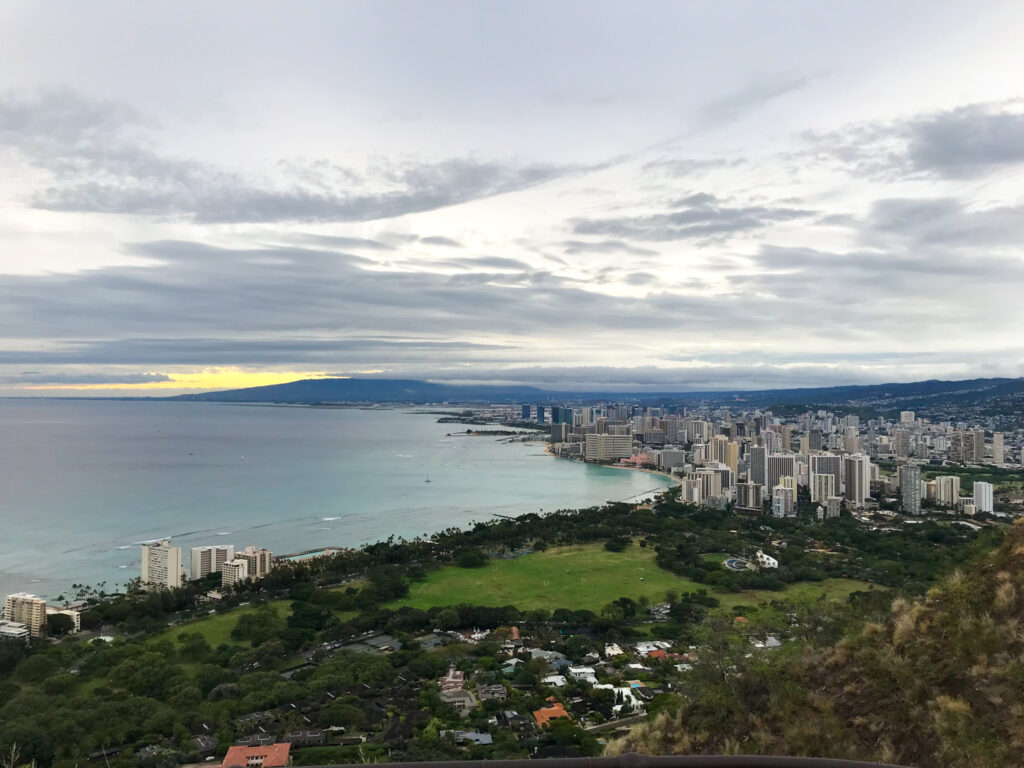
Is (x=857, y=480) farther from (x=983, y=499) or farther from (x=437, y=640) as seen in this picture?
(x=437, y=640)

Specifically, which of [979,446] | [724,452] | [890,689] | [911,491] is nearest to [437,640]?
[890,689]

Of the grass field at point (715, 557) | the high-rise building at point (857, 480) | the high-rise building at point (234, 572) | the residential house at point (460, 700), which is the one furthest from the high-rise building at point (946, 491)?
the high-rise building at point (234, 572)

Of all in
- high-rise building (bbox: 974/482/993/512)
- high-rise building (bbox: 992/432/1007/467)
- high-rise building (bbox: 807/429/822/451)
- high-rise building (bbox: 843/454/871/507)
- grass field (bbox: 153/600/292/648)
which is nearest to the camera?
grass field (bbox: 153/600/292/648)

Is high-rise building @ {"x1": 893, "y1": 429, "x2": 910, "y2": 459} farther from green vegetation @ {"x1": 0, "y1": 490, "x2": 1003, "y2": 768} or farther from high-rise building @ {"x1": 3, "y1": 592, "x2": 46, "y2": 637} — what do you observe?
high-rise building @ {"x1": 3, "y1": 592, "x2": 46, "y2": 637}

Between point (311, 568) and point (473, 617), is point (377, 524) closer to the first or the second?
point (311, 568)

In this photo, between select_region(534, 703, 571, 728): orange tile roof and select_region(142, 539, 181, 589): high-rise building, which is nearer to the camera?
select_region(534, 703, 571, 728): orange tile roof

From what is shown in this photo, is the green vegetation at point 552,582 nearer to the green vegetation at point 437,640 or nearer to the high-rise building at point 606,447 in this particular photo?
the green vegetation at point 437,640

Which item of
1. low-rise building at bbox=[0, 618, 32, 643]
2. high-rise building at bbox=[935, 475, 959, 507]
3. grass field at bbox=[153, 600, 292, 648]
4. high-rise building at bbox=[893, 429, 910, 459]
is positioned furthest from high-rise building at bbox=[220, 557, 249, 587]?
high-rise building at bbox=[893, 429, 910, 459]
